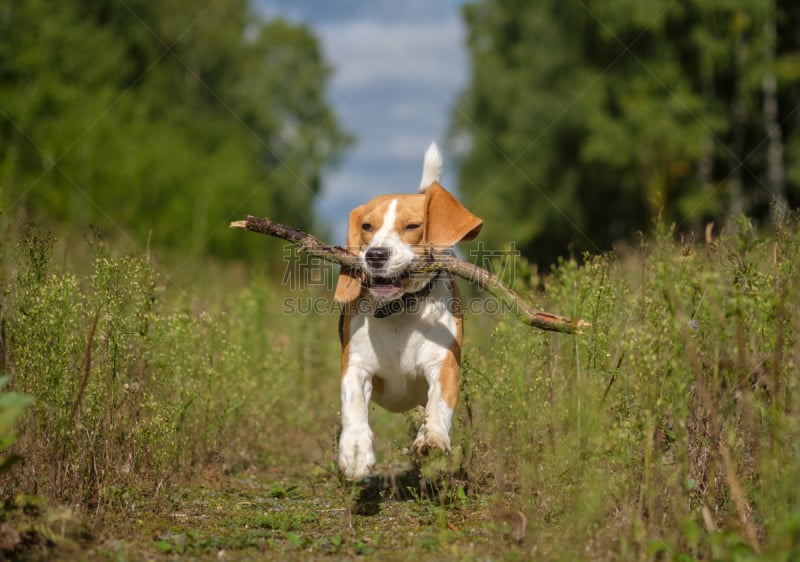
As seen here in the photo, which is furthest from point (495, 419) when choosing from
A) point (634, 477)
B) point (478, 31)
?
point (478, 31)

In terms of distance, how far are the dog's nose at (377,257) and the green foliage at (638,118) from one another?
41.2 ft

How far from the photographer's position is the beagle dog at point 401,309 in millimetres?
4496

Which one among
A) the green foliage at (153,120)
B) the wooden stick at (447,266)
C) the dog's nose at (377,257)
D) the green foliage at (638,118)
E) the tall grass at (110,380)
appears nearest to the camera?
the tall grass at (110,380)

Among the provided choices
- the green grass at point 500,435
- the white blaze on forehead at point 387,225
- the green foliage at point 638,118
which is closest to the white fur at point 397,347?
the white blaze on forehead at point 387,225

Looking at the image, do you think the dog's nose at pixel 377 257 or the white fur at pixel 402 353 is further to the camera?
the white fur at pixel 402 353

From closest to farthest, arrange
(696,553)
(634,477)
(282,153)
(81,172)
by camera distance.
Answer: (696,553)
(634,477)
(81,172)
(282,153)

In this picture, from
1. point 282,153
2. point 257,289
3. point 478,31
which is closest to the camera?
point 257,289

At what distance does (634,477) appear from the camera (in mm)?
3439

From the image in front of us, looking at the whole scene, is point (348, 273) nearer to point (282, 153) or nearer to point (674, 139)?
point (674, 139)

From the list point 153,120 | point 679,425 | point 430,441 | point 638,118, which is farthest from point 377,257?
point 153,120

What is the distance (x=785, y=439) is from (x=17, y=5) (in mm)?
19270

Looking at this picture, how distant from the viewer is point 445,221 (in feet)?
15.8

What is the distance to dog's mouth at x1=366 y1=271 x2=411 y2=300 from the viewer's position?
179 inches

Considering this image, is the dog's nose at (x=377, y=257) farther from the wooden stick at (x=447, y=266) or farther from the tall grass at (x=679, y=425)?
the tall grass at (x=679, y=425)
